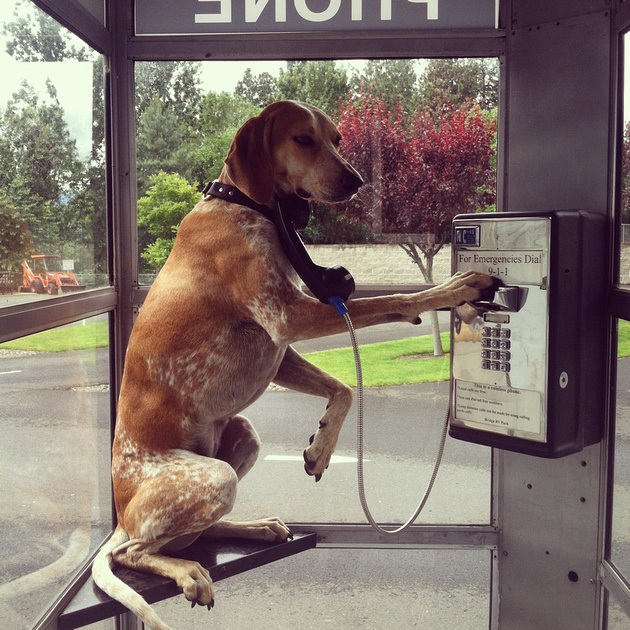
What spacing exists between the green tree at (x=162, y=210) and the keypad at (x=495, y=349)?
1233 millimetres

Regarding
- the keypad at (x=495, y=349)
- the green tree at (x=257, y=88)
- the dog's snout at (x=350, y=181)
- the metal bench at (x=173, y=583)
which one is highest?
the green tree at (x=257, y=88)

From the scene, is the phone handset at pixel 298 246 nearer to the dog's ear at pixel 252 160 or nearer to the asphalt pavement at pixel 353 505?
the dog's ear at pixel 252 160

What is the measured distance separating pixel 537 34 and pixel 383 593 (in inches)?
85.2

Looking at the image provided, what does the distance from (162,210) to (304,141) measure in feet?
2.94

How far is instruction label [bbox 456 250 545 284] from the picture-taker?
6.79ft

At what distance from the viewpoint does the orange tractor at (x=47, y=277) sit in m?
2.00

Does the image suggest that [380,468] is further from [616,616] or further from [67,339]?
[67,339]

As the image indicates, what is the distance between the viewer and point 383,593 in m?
2.69

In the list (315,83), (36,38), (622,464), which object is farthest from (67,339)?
(622,464)

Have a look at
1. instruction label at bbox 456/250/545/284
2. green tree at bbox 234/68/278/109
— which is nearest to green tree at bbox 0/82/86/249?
green tree at bbox 234/68/278/109

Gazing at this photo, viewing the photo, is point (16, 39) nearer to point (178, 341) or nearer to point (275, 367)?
point (178, 341)

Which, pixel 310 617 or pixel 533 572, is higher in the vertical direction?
pixel 533 572

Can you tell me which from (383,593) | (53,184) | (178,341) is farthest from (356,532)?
(53,184)

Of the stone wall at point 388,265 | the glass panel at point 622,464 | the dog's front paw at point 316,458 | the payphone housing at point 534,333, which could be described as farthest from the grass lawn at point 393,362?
the glass panel at point 622,464
